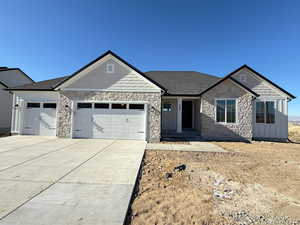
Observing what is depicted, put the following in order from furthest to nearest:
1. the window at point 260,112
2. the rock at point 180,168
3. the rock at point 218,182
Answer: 1. the window at point 260,112
2. the rock at point 180,168
3. the rock at point 218,182

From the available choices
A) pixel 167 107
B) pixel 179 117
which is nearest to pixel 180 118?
pixel 179 117

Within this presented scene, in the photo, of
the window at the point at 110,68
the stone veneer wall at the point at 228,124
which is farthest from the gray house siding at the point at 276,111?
the window at the point at 110,68

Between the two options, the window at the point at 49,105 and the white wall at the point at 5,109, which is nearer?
the window at the point at 49,105

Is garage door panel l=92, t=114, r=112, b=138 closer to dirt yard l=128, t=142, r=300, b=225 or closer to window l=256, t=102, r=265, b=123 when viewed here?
dirt yard l=128, t=142, r=300, b=225

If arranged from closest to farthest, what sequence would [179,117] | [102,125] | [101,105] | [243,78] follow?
[102,125], [101,105], [179,117], [243,78]

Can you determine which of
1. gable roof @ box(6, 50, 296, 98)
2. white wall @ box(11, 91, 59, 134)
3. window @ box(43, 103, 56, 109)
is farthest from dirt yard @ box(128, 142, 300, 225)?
white wall @ box(11, 91, 59, 134)

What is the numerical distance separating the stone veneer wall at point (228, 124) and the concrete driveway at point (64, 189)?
7217 mm

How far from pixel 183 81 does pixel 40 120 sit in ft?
40.1

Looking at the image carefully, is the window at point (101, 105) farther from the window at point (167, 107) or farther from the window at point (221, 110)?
the window at point (221, 110)

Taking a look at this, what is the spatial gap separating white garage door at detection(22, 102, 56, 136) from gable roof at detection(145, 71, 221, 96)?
8.89 meters

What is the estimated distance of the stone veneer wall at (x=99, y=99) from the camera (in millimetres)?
9680

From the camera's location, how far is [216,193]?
3.46m

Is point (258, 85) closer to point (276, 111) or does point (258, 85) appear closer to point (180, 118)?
point (276, 111)

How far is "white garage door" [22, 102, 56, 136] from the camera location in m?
10.4
